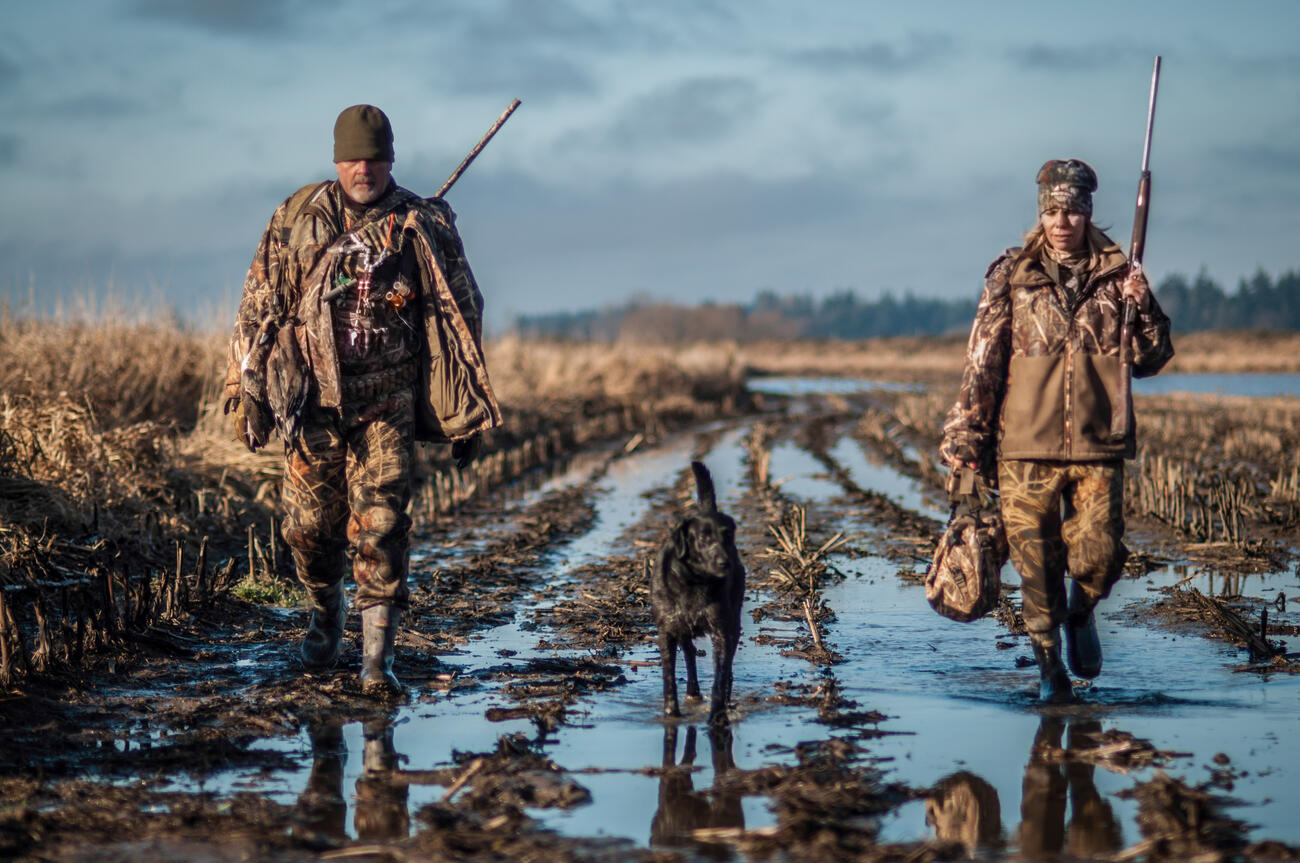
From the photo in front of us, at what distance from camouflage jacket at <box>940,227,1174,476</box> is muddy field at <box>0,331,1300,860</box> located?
1089 mm

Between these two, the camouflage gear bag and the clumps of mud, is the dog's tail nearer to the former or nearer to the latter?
the camouflage gear bag

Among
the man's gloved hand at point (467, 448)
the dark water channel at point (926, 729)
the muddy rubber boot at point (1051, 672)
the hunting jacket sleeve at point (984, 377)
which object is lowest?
the dark water channel at point (926, 729)

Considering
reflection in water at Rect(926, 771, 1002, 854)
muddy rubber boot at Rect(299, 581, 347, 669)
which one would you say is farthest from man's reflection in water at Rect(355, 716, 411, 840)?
reflection in water at Rect(926, 771, 1002, 854)

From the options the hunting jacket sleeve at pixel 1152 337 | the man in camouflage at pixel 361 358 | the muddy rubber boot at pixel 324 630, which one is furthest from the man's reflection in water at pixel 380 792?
the hunting jacket sleeve at pixel 1152 337

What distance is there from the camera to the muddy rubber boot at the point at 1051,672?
5172 mm

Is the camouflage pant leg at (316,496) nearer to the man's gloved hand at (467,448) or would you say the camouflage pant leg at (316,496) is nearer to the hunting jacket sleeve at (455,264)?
the man's gloved hand at (467,448)

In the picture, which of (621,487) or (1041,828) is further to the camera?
(621,487)

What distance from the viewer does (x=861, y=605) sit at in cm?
750

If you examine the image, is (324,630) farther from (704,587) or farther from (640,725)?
(704,587)

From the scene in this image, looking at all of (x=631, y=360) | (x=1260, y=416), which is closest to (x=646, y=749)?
(x=1260, y=416)

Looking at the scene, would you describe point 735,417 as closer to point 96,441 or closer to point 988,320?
point 96,441

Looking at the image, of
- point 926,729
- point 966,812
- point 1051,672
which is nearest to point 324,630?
point 926,729

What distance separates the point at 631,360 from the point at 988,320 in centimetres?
2631

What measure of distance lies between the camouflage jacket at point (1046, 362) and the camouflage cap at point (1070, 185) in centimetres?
18
